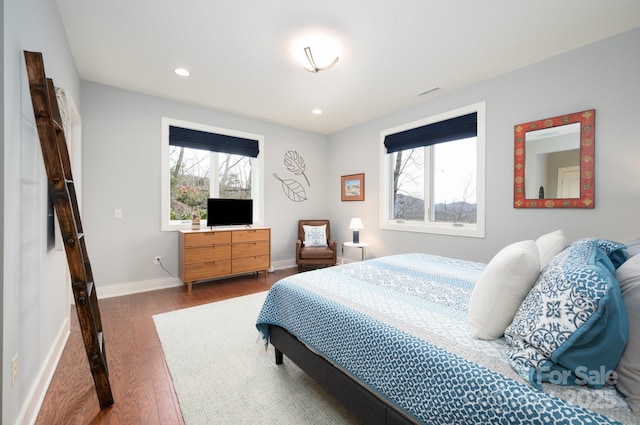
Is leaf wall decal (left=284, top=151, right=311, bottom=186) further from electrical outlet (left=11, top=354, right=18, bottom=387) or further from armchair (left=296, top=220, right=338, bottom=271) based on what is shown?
electrical outlet (left=11, top=354, right=18, bottom=387)

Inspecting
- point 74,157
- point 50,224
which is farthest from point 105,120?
point 50,224

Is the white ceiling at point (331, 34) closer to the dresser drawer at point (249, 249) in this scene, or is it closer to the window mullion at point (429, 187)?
the window mullion at point (429, 187)

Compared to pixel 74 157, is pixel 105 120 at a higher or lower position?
higher

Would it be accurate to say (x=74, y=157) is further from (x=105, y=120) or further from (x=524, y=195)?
(x=524, y=195)

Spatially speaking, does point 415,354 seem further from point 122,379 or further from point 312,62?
point 312,62

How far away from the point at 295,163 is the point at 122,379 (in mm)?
4019

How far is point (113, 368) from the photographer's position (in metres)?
1.96

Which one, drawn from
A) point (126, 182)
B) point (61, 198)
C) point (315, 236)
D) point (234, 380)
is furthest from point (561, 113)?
point (126, 182)

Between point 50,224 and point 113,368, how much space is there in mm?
1115

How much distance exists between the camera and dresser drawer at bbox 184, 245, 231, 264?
365cm

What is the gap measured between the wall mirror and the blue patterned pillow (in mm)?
2255

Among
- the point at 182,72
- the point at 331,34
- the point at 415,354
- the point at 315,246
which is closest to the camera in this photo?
the point at 415,354

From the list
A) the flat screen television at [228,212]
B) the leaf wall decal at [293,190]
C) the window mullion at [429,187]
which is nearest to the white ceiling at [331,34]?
the window mullion at [429,187]

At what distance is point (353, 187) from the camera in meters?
5.05
